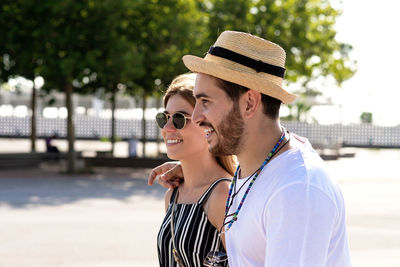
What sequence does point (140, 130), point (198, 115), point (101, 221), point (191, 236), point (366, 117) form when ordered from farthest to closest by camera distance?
point (366, 117), point (140, 130), point (101, 221), point (191, 236), point (198, 115)

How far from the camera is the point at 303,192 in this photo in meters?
1.70

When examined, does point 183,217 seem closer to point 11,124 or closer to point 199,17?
point 199,17

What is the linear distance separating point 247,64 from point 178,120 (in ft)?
3.78

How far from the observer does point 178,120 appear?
3156 millimetres

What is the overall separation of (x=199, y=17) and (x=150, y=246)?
16.3 m

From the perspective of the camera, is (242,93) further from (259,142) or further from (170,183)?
(170,183)

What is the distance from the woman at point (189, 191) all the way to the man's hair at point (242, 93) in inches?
36.6

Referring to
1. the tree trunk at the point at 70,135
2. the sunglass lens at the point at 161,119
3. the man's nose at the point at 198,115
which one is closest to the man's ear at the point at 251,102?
the man's nose at the point at 198,115

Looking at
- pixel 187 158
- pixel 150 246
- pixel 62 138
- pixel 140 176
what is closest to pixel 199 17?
pixel 140 176

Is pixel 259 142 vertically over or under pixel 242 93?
under

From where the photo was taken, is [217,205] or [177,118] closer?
[217,205]

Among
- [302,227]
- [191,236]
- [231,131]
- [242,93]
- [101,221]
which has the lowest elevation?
[101,221]

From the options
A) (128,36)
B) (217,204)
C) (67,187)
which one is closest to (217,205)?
(217,204)

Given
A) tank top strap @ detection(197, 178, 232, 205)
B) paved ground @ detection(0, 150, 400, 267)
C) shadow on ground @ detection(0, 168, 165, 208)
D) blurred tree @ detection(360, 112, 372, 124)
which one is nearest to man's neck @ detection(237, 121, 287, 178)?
tank top strap @ detection(197, 178, 232, 205)
